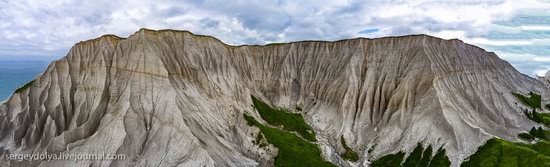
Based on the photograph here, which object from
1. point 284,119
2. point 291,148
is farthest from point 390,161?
point 284,119

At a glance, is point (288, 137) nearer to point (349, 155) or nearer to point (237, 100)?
point (349, 155)

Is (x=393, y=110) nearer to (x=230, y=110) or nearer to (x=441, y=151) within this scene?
(x=441, y=151)

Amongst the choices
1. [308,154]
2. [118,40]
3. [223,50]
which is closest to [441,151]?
[308,154]

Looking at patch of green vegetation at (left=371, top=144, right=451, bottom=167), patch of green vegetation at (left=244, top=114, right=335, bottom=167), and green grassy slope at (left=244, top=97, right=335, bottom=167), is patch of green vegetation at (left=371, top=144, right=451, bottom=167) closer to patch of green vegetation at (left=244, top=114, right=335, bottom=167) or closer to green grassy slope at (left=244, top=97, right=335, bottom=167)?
patch of green vegetation at (left=244, top=114, right=335, bottom=167)

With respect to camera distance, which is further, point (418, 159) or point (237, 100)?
point (237, 100)

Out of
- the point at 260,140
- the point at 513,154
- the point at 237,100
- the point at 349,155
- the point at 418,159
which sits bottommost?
the point at 349,155
